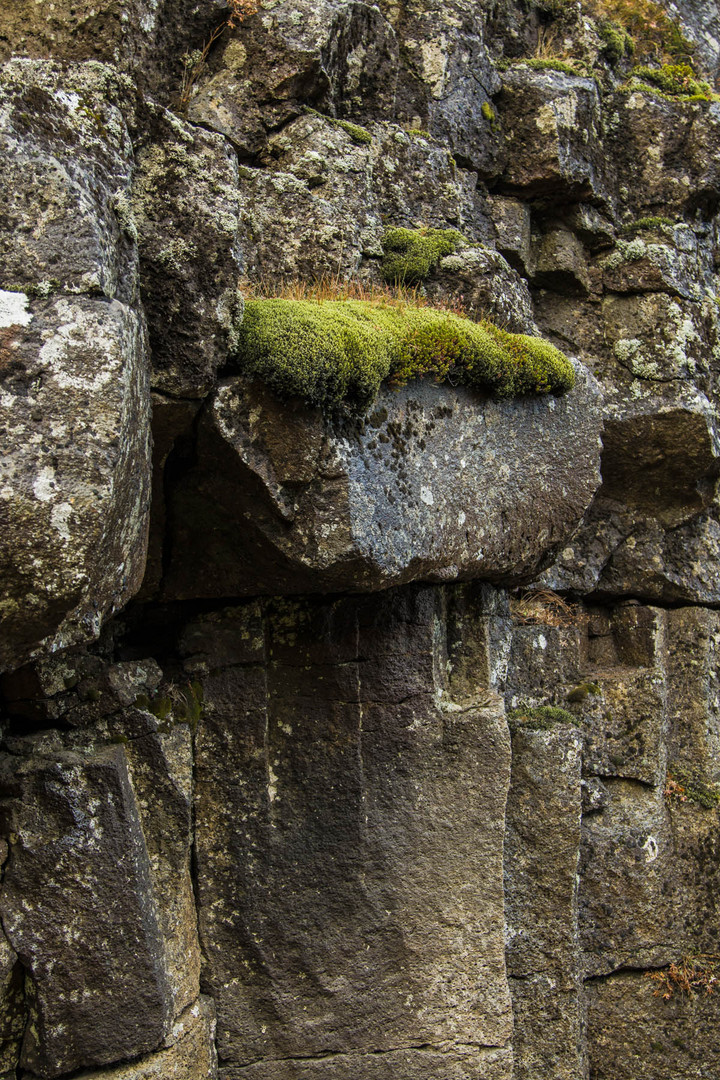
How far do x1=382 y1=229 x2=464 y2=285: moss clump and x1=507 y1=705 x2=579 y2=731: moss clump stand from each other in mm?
3019

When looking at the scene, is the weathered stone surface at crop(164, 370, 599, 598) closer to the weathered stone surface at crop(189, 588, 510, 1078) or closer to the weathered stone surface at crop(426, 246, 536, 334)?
the weathered stone surface at crop(189, 588, 510, 1078)

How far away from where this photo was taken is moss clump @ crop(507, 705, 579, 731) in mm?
6719

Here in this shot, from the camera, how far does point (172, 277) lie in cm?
450

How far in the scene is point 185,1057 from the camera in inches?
196

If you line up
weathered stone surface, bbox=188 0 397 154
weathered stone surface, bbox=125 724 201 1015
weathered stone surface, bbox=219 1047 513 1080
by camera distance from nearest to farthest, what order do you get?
weathered stone surface, bbox=125 724 201 1015, weathered stone surface, bbox=219 1047 513 1080, weathered stone surface, bbox=188 0 397 154

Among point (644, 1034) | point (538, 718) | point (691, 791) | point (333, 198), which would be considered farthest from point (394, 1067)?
point (333, 198)

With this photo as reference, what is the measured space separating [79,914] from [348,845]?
5.34ft

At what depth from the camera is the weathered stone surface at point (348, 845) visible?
Answer: 5508 millimetres

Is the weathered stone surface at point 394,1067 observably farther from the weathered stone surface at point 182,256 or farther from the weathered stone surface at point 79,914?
the weathered stone surface at point 182,256

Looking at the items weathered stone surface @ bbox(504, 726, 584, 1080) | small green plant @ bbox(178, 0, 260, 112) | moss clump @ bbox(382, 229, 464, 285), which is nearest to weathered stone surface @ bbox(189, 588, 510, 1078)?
weathered stone surface @ bbox(504, 726, 584, 1080)

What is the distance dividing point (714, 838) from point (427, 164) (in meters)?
5.59

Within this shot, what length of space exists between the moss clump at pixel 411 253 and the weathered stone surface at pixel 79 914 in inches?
142

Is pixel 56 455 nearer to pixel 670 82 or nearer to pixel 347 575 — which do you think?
pixel 347 575

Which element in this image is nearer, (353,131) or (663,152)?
(353,131)
